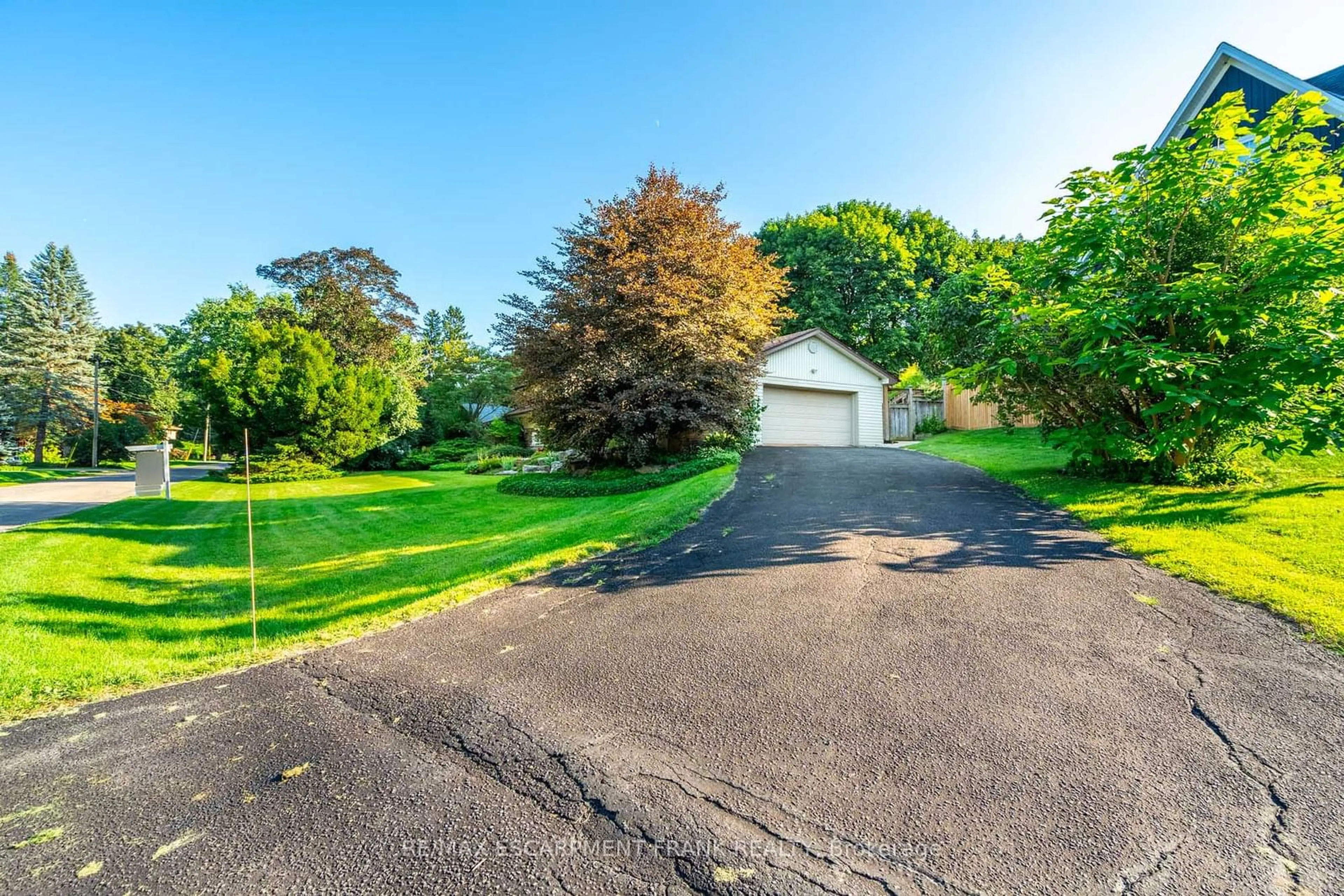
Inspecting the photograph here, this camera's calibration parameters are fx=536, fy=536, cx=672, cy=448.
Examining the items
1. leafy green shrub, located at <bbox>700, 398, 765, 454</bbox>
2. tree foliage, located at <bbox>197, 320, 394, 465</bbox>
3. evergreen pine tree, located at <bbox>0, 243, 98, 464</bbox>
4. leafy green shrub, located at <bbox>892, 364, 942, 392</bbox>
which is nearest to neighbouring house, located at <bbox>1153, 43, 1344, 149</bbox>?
leafy green shrub, located at <bbox>700, 398, 765, 454</bbox>

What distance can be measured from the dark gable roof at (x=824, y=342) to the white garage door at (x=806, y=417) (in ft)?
3.83

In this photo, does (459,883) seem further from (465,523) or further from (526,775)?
(465,523)

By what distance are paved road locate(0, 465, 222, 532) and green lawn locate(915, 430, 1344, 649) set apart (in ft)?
52.8

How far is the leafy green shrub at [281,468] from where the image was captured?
18.4 metres

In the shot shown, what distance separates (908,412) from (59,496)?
26.4m

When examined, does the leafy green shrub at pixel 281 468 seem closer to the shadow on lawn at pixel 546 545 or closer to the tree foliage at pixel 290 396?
the tree foliage at pixel 290 396

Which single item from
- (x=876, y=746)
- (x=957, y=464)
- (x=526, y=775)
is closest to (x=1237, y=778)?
(x=876, y=746)

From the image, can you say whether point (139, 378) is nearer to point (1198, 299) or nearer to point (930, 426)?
point (930, 426)

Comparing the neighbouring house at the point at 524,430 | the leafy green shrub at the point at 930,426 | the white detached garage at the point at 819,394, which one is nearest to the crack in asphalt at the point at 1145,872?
the white detached garage at the point at 819,394

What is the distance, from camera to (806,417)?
16.8m

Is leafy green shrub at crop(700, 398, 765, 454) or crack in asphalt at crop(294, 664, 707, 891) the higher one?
leafy green shrub at crop(700, 398, 765, 454)

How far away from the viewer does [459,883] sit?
65.5 inches

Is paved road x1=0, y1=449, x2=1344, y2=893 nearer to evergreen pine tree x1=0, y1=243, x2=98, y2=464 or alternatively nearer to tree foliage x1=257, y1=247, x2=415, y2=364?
tree foliage x1=257, y1=247, x2=415, y2=364

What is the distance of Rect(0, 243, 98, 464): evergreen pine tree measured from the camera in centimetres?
3164
